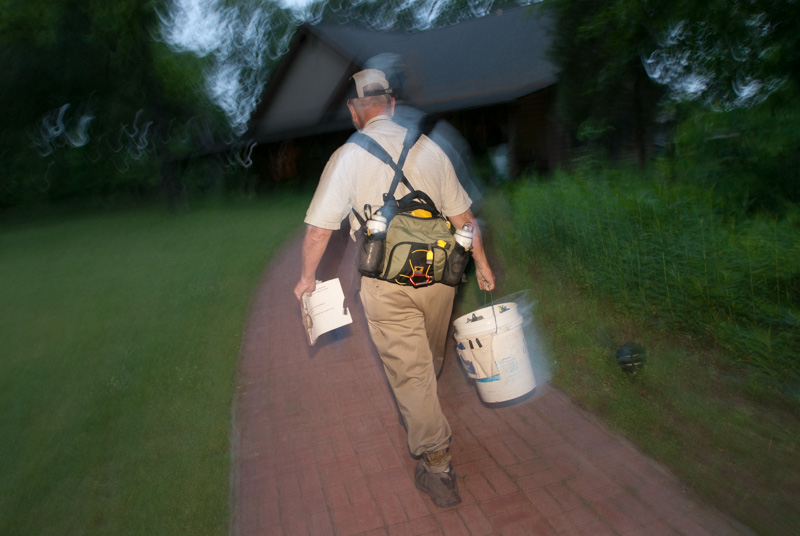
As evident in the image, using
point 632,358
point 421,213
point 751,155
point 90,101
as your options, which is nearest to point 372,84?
point 421,213

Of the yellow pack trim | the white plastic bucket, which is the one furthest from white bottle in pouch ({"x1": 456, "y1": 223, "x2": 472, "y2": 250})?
the white plastic bucket

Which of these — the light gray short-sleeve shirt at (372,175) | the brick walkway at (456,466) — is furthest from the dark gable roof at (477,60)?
the light gray short-sleeve shirt at (372,175)

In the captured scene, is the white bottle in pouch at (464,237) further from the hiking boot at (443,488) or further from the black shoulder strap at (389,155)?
the hiking boot at (443,488)

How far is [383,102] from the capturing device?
3.63 meters

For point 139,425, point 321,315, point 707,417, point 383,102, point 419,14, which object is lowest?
point 707,417

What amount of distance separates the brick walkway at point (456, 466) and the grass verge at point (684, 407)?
143mm

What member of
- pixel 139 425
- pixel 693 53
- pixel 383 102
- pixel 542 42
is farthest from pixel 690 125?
pixel 542 42

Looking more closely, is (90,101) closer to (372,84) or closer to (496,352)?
(372,84)

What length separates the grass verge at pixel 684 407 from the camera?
3.37 meters

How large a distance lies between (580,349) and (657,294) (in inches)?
27.2

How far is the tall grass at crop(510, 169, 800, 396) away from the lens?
14.1 feet

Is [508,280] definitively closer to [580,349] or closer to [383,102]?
[580,349]

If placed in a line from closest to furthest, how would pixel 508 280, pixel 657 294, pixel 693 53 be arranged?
pixel 657 294 → pixel 693 53 → pixel 508 280

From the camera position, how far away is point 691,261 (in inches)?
190
